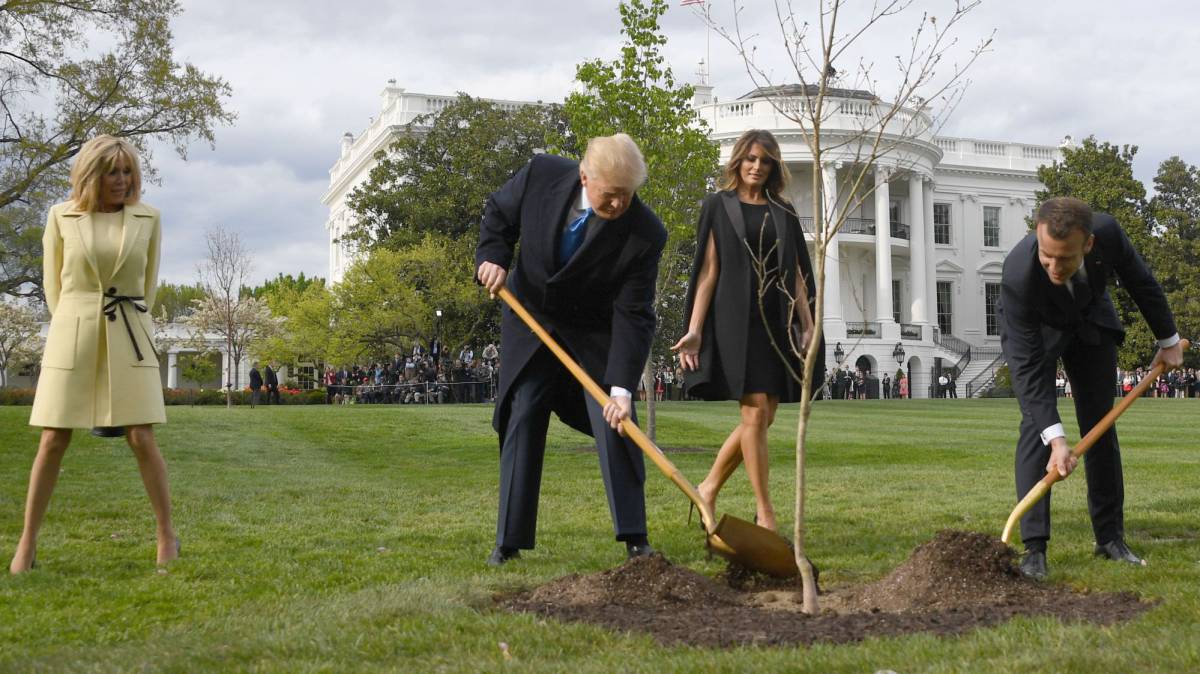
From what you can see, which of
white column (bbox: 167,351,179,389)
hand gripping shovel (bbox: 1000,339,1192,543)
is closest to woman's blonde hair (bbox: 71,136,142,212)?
hand gripping shovel (bbox: 1000,339,1192,543)

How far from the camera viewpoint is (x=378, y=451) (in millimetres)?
15281

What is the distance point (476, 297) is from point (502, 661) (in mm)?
37963

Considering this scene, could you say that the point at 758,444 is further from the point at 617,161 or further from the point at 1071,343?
the point at 617,161

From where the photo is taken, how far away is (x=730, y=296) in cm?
589

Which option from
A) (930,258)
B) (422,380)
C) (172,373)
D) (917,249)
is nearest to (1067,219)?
(422,380)

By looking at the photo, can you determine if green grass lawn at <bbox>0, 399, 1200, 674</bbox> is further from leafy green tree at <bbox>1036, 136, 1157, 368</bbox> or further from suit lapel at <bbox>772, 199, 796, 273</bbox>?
leafy green tree at <bbox>1036, 136, 1157, 368</bbox>

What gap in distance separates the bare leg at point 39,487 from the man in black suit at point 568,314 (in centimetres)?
191

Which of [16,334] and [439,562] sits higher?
[16,334]

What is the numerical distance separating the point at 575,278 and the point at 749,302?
0.92 meters

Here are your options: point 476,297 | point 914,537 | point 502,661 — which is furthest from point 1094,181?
point 502,661

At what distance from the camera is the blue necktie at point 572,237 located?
546cm

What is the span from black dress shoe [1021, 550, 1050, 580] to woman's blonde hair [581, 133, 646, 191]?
227 centimetres

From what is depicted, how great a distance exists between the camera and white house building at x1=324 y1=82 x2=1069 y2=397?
51500mm

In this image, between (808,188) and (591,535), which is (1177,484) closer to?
(591,535)
